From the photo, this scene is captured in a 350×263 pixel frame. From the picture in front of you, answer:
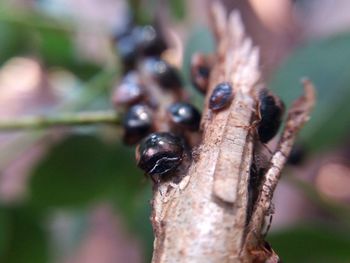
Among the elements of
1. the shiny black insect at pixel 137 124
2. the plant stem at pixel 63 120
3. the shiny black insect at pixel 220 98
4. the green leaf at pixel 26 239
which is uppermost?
the shiny black insect at pixel 220 98

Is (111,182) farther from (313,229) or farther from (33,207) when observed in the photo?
(313,229)

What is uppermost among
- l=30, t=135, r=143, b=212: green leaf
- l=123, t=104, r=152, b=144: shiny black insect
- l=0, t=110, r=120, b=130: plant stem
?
l=123, t=104, r=152, b=144: shiny black insect

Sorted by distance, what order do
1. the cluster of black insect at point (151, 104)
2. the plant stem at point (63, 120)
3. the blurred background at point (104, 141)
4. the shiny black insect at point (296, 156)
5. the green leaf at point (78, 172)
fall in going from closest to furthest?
the cluster of black insect at point (151, 104), the plant stem at point (63, 120), the shiny black insect at point (296, 156), the blurred background at point (104, 141), the green leaf at point (78, 172)

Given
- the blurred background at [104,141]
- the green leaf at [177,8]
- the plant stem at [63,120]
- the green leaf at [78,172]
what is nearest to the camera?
the plant stem at [63,120]

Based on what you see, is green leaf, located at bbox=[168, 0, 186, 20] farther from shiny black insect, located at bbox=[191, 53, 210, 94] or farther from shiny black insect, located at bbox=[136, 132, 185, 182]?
shiny black insect, located at bbox=[136, 132, 185, 182]

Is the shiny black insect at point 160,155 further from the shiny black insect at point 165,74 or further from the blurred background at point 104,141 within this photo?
the blurred background at point 104,141

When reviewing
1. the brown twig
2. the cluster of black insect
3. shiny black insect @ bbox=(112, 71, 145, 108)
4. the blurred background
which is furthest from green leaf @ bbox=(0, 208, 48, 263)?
the brown twig

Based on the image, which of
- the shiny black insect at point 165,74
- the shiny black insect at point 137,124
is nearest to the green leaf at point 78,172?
the shiny black insect at point 165,74

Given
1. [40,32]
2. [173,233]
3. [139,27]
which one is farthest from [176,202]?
[40,32]
